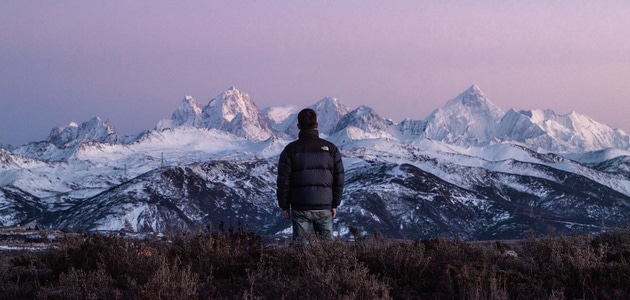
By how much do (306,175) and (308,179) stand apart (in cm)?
9

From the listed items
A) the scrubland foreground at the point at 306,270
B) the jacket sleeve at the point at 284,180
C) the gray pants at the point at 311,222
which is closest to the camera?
the scrubland foreground at the point at 306,270

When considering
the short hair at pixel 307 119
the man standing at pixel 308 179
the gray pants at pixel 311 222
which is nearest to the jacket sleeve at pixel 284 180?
the man standing at pixel 308 179

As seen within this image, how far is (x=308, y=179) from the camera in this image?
14.1 m

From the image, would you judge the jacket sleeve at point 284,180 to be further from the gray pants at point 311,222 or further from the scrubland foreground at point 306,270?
the scrubland foreground at point 306,270

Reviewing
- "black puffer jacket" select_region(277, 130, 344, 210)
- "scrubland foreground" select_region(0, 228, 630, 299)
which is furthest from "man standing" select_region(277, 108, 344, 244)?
"scrubland foreground" select_region(0, 228, 630, 299)

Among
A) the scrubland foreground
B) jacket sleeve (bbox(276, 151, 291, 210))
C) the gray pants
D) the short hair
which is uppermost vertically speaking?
the short hair

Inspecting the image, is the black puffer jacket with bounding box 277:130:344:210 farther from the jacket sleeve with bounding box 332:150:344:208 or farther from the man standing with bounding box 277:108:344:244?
the jacket sleeve with bounding box 332:150:344:208

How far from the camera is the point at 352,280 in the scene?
1079 centimetres

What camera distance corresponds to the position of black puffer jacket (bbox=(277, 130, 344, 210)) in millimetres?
14062

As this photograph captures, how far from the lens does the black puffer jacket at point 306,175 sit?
46.1ft

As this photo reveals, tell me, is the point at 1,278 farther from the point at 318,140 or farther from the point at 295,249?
the point at 318,140

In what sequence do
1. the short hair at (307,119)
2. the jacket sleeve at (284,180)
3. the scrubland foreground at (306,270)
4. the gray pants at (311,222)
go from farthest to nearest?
the short hair at (307,119) < the gray pants at (311,222) < the jacket sleeve at (284,180) < the scrubland foreground at (306,270)

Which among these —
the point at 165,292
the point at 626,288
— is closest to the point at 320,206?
the point at 165,292

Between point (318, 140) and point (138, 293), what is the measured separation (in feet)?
18.0
